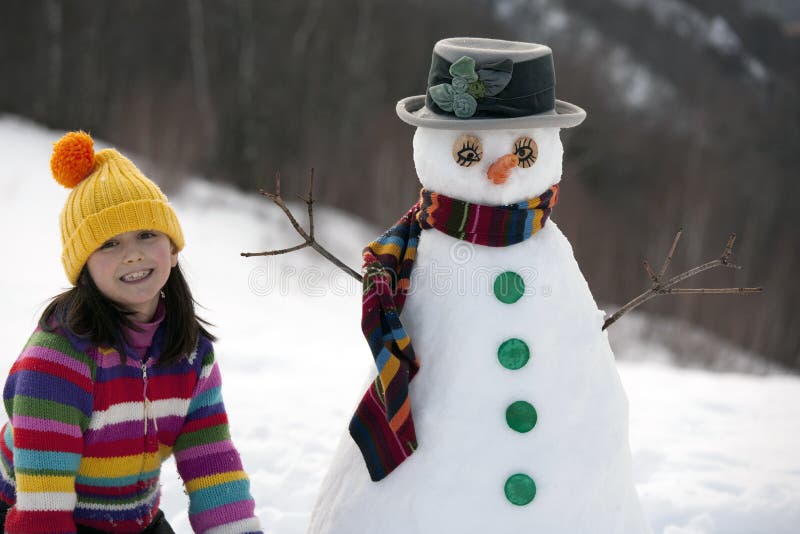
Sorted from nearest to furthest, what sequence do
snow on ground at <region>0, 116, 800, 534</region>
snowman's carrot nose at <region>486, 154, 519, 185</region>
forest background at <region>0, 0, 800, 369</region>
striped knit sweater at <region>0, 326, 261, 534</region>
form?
striped knit sweater at <region>0, 326, 261, 534</region>
snowman's carrot nose at <region>486, 154, 519, 185</region>
snow on ground at <region>0, 116, 800, 534</region>
forest background at <region>0, 0, 800, 369</region>

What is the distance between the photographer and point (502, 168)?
5.36ft

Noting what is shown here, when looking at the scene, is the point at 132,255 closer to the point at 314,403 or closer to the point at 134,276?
the point at 134,276

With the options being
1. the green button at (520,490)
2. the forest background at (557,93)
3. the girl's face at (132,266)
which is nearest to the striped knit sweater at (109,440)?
the girl's face at (132,266)

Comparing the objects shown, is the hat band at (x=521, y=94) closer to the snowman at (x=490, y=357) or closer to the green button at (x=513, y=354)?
the snowman at (x=490, y=357)

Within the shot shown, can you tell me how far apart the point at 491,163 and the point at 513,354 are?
414mm

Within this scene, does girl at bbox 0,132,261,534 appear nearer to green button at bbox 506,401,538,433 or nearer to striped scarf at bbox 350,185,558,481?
striped scarf at bbox 350,185,558,481

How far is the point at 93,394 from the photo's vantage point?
1597 mm

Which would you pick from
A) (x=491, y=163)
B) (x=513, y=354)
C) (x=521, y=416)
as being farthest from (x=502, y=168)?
(x=521, y=416)

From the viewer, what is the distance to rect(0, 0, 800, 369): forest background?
28.7 ft

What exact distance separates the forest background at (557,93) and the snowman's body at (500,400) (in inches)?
262

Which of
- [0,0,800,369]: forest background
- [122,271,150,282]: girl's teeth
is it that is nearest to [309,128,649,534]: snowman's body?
[122,271,150,282]: girl's teeth

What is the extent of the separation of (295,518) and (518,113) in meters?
1.47

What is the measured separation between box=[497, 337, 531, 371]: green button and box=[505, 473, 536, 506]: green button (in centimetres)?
23

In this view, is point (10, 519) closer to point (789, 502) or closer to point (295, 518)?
point (295, 518)
